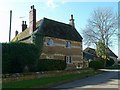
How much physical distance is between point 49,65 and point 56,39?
9.31 m

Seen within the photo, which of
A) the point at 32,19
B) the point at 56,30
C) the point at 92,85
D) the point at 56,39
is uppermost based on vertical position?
the point at 32,19

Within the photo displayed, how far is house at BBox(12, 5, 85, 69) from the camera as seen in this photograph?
39.7 meters

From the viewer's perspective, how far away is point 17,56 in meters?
25.4

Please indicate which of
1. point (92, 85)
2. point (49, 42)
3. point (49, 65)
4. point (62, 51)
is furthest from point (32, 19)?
point (92, 85)

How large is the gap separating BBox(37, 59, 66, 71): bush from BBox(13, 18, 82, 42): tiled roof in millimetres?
6489

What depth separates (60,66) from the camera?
36.0m

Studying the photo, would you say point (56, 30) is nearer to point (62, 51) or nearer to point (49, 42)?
point (49, 42)

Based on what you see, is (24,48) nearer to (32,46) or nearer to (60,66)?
(32,46)

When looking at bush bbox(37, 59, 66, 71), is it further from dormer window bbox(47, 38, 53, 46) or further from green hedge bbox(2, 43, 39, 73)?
dormer window bbox(47, 38, 53, 46)

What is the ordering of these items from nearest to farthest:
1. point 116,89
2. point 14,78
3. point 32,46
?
point 116,89 < point 14,78 < point 32,46

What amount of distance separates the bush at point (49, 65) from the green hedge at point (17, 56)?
4472 mm

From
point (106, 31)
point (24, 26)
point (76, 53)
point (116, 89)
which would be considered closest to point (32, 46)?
point (116, 89)

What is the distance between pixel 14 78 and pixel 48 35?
752 inches

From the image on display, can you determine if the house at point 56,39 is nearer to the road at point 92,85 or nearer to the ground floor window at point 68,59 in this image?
the ground floor window at point 68,59
